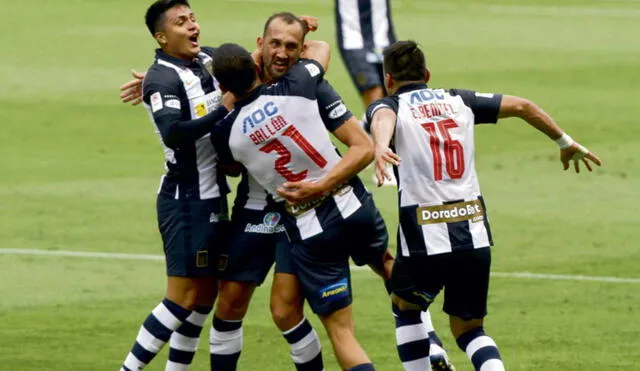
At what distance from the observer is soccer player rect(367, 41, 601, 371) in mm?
8156

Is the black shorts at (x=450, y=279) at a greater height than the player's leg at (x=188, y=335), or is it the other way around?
the black shorts at (x=450, y=279)

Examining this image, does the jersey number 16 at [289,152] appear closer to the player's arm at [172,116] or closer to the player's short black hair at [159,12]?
the player's arm at [172,116]

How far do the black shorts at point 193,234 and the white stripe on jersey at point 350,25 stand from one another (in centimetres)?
799

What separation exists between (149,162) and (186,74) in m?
6.92

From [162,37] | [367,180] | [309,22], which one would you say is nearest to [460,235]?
[309,22]

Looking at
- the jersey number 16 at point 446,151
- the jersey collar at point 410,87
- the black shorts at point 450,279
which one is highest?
the jersey collar at point 410,87

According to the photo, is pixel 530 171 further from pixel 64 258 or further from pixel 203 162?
pixel 203 162

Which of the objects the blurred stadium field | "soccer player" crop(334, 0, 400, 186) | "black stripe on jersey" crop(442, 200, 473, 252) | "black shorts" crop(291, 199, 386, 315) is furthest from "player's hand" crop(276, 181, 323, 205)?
"soccer player" crop(334, 0, 400, 186)

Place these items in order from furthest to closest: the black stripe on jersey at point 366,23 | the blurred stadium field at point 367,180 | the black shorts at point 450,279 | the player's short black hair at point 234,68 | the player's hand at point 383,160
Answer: the black stripe on jersey at point 366,23 → the blurred stadium field at point 367,180 → the black shorts at point 450,279 → the player's short black hair at point 234,68 → the player's hand at point 383,160

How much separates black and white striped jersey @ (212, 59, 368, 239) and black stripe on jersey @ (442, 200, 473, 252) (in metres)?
0.51

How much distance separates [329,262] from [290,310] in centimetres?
35

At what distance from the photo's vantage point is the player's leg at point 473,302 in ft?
26.7

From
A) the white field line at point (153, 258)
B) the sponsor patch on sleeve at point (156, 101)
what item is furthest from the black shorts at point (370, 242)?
the white field line at point (153, 258)

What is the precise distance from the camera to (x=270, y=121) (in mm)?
8125
